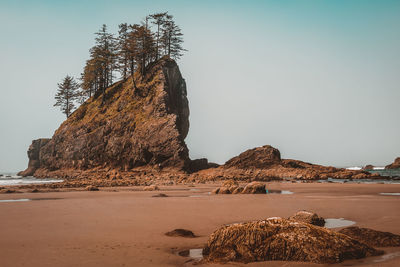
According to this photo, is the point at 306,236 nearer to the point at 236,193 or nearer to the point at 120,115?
the point at 236,193

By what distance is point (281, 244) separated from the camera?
15.9 feet

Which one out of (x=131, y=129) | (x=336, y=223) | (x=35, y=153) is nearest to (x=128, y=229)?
(x=336, y=223)

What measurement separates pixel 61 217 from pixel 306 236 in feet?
23.7

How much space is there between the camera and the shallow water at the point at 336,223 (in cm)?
777

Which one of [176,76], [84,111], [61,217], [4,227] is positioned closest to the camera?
[4,227]

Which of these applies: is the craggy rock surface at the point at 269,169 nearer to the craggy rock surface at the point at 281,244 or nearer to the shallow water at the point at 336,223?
the shallow water at the point at 336,223

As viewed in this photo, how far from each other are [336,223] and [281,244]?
13.1 ft

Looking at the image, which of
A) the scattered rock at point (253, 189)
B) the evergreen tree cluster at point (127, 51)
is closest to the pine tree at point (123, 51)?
the evergreen tree cluster at point (127, 51)

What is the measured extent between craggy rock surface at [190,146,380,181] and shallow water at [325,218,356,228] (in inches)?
1080

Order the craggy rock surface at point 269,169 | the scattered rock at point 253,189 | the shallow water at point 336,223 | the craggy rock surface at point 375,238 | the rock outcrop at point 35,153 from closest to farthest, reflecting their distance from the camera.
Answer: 1. the craggy rock surface at point 375,238
2. the shallow water at point 336,223
3. the scattered rock at point 253,189
4. the craggy rock surface at point 269,169
5. the rock outcrop at point 35,153

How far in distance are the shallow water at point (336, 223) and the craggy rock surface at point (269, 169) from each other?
27.4 m

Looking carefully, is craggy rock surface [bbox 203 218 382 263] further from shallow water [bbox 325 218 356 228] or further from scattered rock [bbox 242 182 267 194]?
scattered rock [bbox 242 182 267 194]

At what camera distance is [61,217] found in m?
9.36

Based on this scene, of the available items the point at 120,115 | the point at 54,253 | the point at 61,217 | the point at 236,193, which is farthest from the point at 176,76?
the point at 54,253
